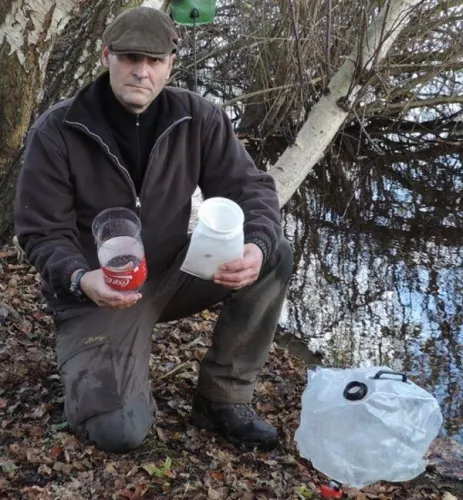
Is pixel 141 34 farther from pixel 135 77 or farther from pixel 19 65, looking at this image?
pixel 19 65

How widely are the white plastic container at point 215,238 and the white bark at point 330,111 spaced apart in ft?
7.74

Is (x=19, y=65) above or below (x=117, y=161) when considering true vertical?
above

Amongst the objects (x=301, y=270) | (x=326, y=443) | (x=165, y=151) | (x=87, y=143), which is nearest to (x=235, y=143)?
(x=165, y=151)

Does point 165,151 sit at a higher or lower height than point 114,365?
higher

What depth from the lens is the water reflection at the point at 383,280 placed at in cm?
498

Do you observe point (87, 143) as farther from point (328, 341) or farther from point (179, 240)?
point (328, 341)

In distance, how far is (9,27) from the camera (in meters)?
4.33

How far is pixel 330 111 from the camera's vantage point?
17.3 ft

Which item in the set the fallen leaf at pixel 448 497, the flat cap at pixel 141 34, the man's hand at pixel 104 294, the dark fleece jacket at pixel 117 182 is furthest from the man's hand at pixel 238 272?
the fallen leaf at pixel 448 497

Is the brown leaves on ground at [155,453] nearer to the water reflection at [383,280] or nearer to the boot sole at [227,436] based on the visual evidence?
the boot sole at [227,436]

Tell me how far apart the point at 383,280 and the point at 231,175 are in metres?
3.51

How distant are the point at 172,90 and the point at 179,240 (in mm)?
666

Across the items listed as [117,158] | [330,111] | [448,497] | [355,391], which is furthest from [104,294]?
[330,111]

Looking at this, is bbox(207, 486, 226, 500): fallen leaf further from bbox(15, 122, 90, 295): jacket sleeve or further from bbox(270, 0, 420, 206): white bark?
bbox(270, 0, 420, 206): white bark
